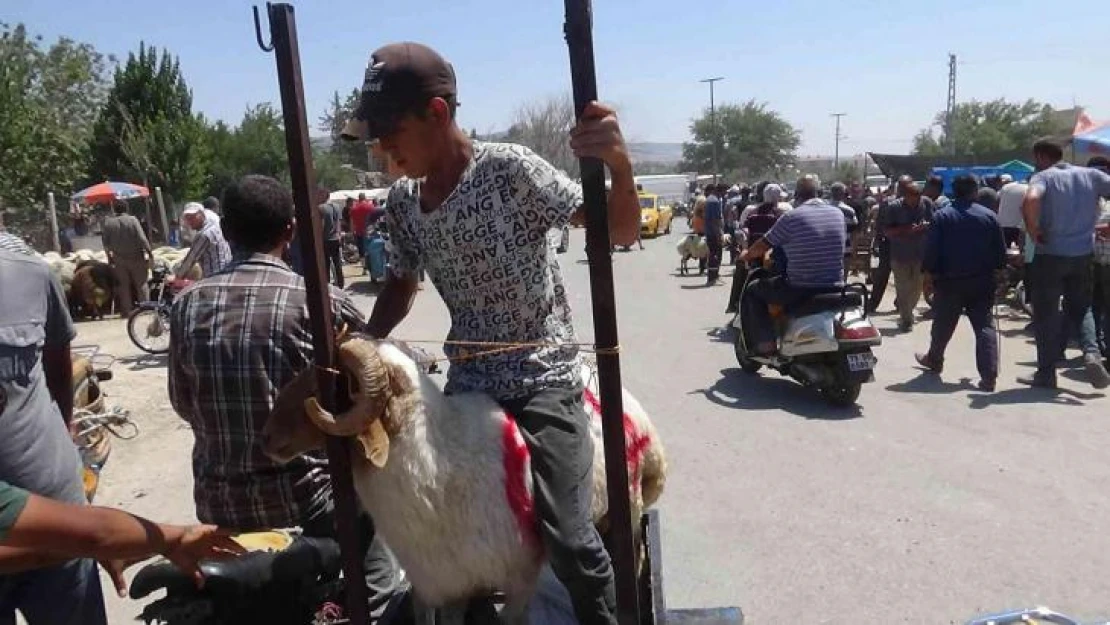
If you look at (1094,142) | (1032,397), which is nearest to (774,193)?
(1032,397)

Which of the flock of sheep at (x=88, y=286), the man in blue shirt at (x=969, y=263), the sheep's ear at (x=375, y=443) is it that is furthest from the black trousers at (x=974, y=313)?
the flock of sheep at (x=88, y=286)

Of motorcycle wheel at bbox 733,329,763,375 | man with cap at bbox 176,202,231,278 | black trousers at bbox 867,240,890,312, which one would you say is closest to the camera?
motorcycle wheel at bbox 733,329,763,375

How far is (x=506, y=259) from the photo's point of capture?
2566mm

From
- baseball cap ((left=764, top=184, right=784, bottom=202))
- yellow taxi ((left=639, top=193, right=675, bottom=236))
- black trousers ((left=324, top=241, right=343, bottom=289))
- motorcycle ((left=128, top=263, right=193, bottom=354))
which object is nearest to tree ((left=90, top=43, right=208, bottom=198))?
yellow taxi ((left=639, top=193, right=675, bottom=236))

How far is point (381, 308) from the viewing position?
2.93 meters

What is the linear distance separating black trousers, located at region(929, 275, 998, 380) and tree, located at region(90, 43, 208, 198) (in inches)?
1340

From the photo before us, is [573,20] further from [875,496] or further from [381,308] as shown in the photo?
[875,496]

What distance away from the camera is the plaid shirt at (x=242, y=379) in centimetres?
282

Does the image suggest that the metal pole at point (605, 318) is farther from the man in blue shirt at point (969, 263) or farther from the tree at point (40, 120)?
the tree at point (40, 120)

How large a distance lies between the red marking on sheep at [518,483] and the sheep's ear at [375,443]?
394 millimetres

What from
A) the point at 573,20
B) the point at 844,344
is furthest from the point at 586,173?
the point at 844,344

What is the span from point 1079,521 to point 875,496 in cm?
112

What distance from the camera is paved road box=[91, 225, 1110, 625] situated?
14.8 feet

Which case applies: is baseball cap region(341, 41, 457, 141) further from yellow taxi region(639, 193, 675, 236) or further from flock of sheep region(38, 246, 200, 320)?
yellow taxi region(639, 193, 675, 236)
